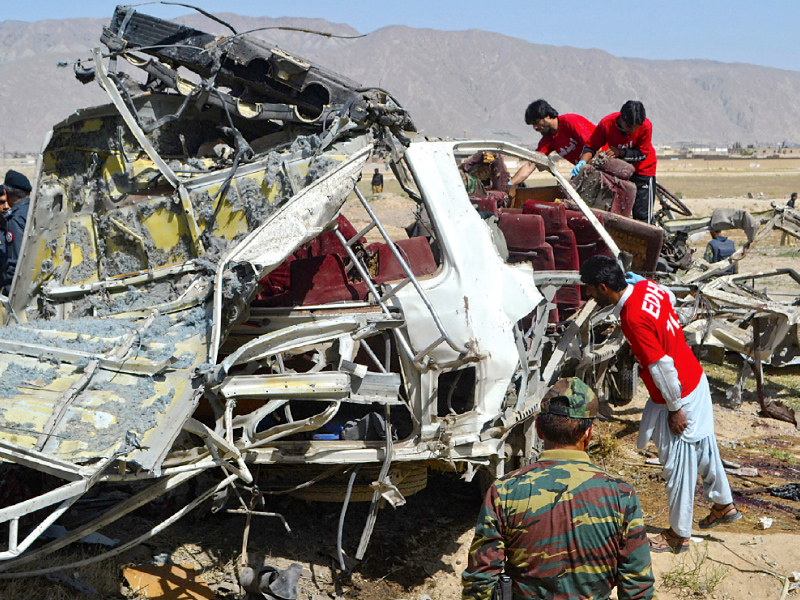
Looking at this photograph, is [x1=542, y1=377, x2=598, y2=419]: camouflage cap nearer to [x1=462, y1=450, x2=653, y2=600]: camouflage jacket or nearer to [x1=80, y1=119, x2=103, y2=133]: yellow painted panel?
[x1=462, y1=450, x2=653, y2=600]: camouflage jacket

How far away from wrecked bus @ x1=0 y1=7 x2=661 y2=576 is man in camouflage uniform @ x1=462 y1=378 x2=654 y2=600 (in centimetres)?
135

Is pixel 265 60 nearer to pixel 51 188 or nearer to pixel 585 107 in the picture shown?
pixel 51 188

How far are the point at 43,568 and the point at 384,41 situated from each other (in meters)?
181

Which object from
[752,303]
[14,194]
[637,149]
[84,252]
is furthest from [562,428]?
[752,303]

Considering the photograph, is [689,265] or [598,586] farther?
[689,265]

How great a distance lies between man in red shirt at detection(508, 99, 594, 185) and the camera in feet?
26.1

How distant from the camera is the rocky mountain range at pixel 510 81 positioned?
449ft

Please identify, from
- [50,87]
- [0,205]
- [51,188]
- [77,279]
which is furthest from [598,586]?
[50,87]

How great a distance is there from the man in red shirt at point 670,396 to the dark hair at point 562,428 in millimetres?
1882

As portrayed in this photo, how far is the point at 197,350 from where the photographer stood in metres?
3.64

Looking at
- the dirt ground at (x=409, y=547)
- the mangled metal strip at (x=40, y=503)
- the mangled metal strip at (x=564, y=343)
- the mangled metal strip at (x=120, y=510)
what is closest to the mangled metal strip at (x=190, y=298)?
the mangled metal strip at (x=120, y=510)

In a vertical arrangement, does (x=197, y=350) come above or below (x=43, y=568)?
above

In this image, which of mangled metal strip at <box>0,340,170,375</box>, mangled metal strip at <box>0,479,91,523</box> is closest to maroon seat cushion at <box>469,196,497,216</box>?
mangled metal strip at <box>0,340,170,375</box>

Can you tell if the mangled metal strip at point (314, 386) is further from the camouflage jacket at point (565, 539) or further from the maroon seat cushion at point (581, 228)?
the maroon seat cushion at point (581, 228)
